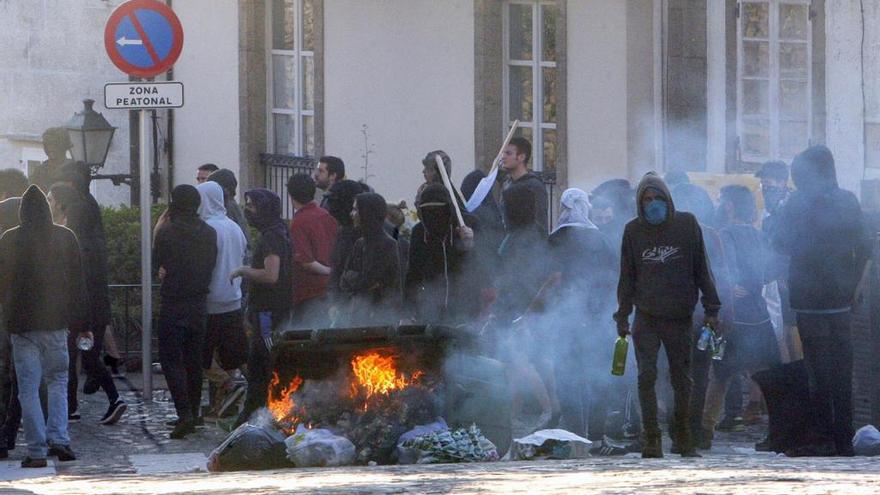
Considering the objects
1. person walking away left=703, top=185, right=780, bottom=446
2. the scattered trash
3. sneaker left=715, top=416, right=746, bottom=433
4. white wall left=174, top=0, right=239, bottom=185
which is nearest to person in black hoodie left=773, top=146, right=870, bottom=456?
person walking away left=703, top=185, right=780, bottom=446

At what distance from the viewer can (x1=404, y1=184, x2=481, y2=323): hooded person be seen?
45.5ft

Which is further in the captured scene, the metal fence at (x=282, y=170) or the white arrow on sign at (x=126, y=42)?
the metal fence at (x=282, y=170)

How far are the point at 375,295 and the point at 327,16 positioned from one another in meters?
Result: 11.2

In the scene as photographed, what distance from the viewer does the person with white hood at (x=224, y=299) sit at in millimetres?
15367

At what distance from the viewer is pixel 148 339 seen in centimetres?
1669

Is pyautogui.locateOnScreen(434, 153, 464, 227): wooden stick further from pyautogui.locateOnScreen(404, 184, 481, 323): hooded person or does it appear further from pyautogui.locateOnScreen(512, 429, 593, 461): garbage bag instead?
pyautogui.locateOnScreen(512, 429, 593, 461): garbage bag

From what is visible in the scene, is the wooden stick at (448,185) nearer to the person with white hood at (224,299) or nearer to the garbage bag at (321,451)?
the person with white hood at (224,299)

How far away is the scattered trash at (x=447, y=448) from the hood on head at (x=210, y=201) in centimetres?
372

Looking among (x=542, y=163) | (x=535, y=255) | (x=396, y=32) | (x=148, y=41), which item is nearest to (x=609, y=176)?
(x=542, y=163)

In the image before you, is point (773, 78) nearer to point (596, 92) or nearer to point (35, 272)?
point (596, 92)

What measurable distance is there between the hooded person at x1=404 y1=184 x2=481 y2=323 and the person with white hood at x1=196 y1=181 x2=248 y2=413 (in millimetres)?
1895

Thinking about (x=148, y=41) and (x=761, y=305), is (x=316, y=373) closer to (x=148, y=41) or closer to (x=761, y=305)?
(x=761, y=305)

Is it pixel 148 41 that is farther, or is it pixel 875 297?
pixel 148 41

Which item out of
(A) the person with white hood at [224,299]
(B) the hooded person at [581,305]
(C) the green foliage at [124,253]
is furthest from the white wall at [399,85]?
(B) the hooded person at [581,305]
